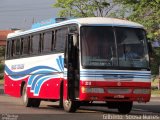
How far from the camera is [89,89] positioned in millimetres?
17609

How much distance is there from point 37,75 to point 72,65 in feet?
12.0

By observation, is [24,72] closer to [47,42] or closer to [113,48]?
[47,42]

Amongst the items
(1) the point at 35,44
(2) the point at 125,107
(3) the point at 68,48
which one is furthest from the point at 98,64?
(1) the point at 35,44

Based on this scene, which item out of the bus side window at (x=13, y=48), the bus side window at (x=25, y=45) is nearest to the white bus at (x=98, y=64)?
the bus side window at (x=25, y=45)

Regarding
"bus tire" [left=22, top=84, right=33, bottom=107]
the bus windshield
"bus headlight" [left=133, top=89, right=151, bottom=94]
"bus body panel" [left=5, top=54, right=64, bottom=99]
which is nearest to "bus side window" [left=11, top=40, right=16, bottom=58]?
"bus body panel" [left=5, top=54, right=64, bottom=99]

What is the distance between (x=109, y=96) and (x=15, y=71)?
8166mm

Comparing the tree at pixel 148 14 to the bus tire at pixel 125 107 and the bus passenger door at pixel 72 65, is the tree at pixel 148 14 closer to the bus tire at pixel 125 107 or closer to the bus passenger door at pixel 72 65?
the bus tire at pixel 125 107

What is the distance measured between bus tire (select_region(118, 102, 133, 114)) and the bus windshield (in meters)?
1.94

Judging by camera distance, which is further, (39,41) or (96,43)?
(39,41)

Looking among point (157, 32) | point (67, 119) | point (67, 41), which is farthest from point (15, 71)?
point (157, 32)

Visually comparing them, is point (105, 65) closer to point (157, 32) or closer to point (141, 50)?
point (141, 50)

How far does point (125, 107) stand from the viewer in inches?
783

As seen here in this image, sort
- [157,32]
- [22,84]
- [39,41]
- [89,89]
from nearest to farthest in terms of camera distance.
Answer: [89,89]
[39,41]
[22,84]
[157,32]

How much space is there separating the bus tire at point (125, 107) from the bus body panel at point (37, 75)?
2.39 m
